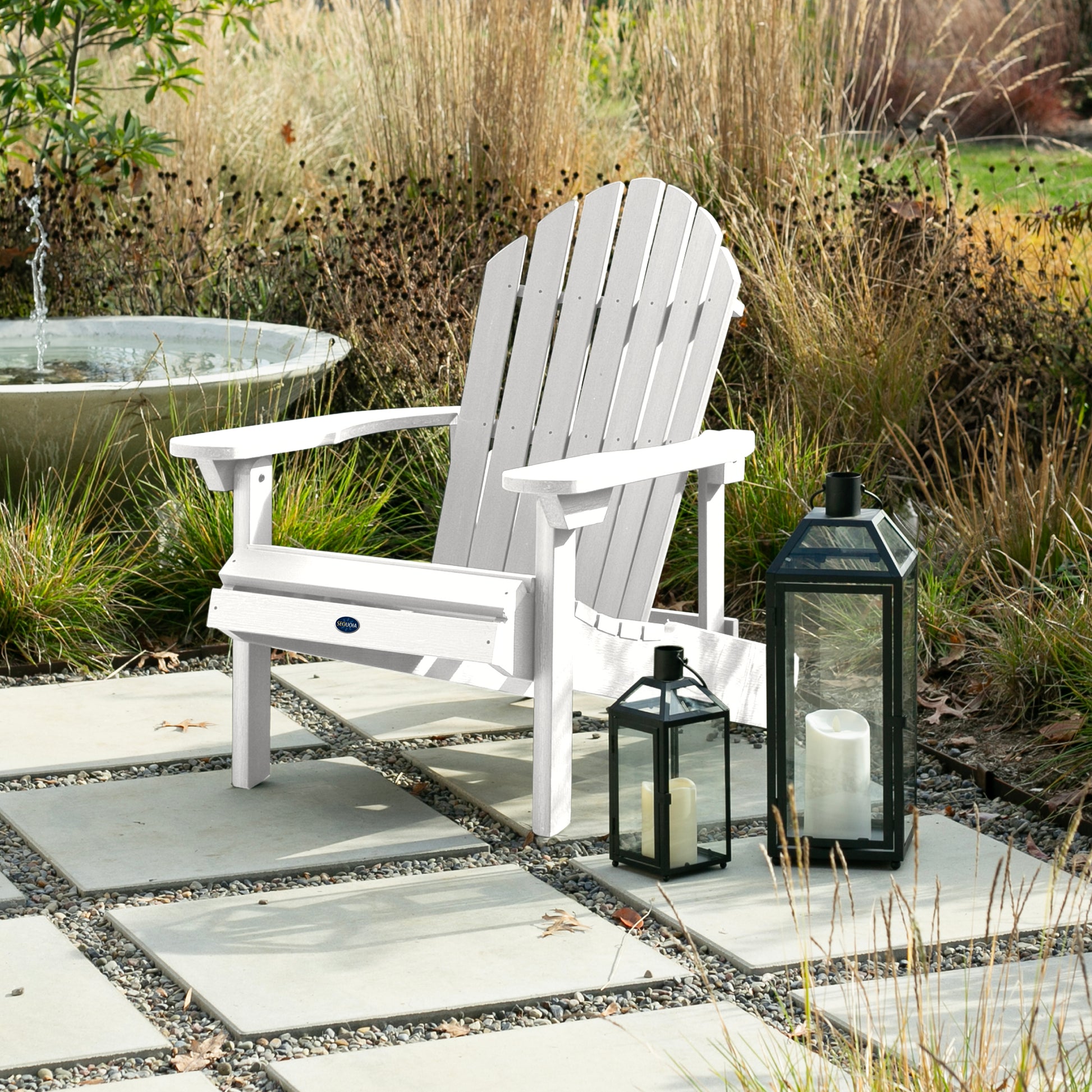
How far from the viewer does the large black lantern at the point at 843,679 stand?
2.86m

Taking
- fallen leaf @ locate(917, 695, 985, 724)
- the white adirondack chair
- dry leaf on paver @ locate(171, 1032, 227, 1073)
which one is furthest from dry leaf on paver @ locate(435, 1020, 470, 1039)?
fallen leaf @ locate(917, 695, 985, 724)

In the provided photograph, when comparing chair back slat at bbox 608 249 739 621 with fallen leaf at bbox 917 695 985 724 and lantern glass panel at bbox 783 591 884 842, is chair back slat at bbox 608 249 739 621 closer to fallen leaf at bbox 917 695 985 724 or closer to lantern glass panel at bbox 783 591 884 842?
lantern glass panel at bbox 783 591 884 842

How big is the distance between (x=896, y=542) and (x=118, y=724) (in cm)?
184

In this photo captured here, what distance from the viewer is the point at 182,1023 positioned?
2377mm

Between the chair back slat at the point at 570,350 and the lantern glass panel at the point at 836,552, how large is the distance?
0.94 m

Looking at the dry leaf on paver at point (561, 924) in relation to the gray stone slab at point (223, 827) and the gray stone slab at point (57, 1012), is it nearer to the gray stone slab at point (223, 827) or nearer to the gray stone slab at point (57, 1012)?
the gray stone slab at point (223, 827)

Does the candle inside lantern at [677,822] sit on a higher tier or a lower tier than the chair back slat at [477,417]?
lower

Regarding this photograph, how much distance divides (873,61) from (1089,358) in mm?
7770

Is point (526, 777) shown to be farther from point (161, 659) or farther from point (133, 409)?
point (133, 409)

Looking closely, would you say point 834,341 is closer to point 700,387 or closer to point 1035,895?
point 700,387

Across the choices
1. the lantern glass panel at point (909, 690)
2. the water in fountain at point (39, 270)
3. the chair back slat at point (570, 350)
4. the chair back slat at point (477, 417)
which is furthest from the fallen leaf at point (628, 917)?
the water in fountain at point (39, 270)

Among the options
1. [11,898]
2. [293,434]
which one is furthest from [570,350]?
[11,898]

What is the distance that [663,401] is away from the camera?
3.64 m

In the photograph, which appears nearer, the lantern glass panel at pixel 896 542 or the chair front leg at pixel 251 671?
the lantern glass panel at pixel 896 542
